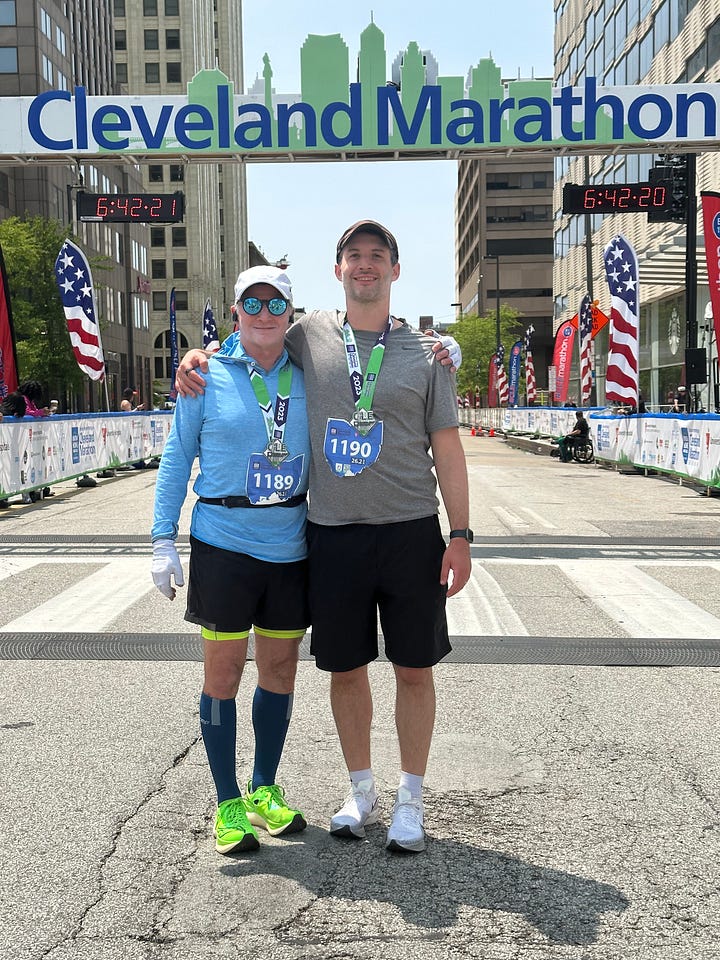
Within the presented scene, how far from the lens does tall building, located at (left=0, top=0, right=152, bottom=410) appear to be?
59156mm

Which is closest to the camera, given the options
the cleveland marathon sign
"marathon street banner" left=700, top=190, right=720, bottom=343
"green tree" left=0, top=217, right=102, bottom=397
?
"marathon street banner" left=700, top=190, right=720, bottom=343

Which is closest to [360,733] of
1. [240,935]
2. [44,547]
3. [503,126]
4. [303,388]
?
[240,935]

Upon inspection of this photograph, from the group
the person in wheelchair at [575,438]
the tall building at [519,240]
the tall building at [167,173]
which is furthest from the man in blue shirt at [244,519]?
the tall building at [167,173]

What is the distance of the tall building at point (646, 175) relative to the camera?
3512 centimetres

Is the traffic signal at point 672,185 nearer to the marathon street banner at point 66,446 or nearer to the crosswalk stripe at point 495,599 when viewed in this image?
the crosswalk stripe at point 495,599

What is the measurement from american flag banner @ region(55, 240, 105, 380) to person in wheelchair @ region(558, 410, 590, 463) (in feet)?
43.2

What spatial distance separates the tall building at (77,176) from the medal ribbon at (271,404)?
1597 inches

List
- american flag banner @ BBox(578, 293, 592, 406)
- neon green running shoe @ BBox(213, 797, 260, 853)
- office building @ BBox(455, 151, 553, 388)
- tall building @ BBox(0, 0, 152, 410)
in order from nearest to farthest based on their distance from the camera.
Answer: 1. neon green running shoe @ BBox(213, 797, 260, 853)
2. american flag banner @ BBox(578, 293, 592, 406)
3. tall building @ BBox(0, 0, 152, 410)
4. office building @ BBox(455, 151, 553, 388)

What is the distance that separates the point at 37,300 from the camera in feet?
140

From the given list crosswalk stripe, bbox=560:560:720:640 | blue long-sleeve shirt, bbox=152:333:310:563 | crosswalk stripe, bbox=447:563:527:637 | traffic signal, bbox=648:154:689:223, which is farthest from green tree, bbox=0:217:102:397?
blue long-sleeve shirt, bbox=152:333:310:563

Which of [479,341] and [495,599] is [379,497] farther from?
[479,341]

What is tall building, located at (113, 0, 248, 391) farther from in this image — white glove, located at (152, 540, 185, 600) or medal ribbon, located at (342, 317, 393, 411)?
medal ribbon, located at (342, 317, 393, 411)

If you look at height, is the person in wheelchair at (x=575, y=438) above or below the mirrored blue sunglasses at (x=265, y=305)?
below

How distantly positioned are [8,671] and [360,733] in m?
3.12
